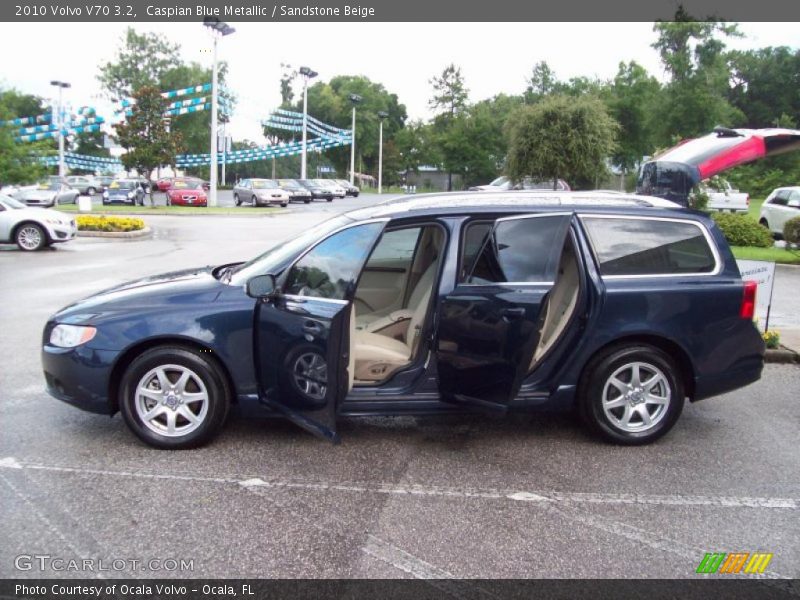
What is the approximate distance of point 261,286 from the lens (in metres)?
4.48

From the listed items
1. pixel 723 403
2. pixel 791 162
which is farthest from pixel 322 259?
pixel 791 162

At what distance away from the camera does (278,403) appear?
14.7 ft

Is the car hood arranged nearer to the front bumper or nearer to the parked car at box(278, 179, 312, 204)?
the front bumper

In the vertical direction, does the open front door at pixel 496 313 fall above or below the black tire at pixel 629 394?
above

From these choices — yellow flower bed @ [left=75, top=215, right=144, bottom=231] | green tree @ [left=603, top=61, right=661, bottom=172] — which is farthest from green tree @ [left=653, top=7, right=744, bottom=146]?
yellow flower bed @ [left=75, top=215, right=144, bottom=231]

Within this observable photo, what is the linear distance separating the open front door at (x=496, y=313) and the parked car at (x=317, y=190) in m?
46.6

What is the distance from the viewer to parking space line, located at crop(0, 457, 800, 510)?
4.03 m

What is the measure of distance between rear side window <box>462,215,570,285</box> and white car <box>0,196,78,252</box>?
14.1 meters

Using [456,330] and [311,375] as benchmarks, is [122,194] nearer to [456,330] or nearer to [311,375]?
[311,375]

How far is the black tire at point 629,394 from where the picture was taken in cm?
477

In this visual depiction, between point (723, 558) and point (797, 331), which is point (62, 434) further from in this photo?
point (797, 331)

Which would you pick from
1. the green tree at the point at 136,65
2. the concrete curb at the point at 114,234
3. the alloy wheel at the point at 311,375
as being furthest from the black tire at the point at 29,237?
the green tree at the point at 136,65

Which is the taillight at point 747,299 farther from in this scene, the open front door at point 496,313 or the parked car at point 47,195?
the parked car at point 47,195

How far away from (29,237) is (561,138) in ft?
53.3
